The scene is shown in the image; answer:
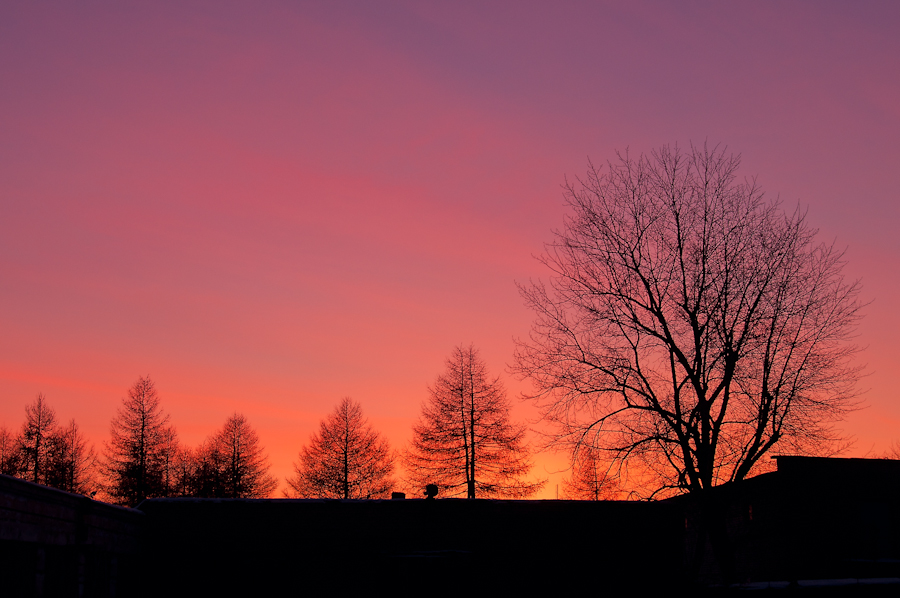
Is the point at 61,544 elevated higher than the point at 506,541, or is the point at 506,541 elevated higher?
the point at 61,544

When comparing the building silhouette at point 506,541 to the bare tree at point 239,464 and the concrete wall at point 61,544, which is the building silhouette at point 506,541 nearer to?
the concrete wall at point 61,544

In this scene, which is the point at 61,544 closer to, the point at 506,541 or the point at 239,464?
the point at 506,541

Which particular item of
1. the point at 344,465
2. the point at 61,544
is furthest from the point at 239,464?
the point at 61,544

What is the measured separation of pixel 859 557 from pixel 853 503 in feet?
5.68

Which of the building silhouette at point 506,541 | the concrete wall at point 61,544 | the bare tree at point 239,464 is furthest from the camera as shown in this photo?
the bare tree at point 239,464

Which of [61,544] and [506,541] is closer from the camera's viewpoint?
[61,544]

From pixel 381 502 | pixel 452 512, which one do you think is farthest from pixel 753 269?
pixel 381 502

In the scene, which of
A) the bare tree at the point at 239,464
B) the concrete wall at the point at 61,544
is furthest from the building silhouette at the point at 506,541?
the bare tree at the point at 239,464

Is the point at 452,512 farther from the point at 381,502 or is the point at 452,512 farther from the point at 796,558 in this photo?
the point at 796,558

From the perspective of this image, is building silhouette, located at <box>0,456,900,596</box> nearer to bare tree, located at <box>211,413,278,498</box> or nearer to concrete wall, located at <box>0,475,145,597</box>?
concrete wall, located at <box>0,475,145,597</box>

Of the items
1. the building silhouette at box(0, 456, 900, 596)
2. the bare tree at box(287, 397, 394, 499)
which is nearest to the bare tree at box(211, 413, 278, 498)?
the bare tree at box(287, 397, 394, 499)

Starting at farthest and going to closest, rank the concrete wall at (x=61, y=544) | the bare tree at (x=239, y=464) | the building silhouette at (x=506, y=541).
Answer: the bare tree at (x=239, y=464), the building silhouette at (x=506, y=541), the concrete wall at (x=61, y=544)

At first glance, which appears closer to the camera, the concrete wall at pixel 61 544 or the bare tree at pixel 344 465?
the concrete wall at pixel 61 544

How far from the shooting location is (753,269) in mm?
24625
